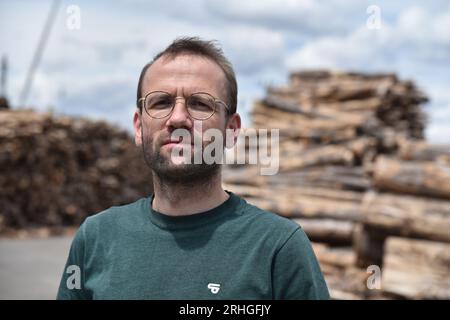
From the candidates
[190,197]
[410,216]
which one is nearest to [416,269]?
[410,216]

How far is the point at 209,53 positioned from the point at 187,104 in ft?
0.70

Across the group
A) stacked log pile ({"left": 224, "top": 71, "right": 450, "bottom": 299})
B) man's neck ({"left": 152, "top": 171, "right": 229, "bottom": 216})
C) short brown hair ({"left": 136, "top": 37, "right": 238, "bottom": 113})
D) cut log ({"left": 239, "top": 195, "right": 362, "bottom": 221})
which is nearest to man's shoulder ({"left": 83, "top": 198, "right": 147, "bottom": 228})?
man's neck ({"left": 152, "top": 171, "right": 229, "bottom": 216})

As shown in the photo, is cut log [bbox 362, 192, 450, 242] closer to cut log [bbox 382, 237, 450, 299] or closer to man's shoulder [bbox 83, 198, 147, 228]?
cut log [bbox 382, 237, 450, 299]

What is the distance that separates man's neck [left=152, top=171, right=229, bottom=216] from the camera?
78.2 inches

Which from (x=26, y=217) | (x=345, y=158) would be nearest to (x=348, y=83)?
(x=345, y=158)

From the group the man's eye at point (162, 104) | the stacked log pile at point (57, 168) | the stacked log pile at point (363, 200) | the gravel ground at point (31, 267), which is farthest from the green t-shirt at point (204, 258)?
the stacked log pile at point (57, 168)

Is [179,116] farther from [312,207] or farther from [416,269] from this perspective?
[312,207]

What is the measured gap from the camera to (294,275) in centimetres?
181

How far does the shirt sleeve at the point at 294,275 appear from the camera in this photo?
1.81 metres

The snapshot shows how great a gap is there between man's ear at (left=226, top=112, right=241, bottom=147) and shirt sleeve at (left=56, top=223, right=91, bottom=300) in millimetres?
664
